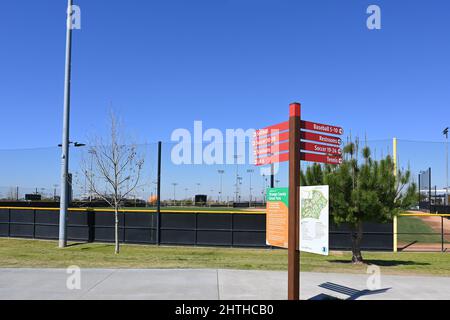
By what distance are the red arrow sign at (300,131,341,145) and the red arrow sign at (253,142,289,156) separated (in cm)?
36

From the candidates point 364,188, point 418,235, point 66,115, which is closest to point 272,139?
point 364,188

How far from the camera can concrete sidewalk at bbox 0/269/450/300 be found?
25.3ft

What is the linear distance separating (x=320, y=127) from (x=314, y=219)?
1.56 metres

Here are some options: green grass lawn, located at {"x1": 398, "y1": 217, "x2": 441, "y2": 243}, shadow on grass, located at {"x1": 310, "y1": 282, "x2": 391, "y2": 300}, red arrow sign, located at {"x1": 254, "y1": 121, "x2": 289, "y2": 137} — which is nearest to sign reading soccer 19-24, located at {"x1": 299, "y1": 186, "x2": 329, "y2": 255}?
red arrow sign, located at {"x1": 254, "y1": 121, "x2": 289, "y2": 137}

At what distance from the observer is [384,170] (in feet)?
41.6

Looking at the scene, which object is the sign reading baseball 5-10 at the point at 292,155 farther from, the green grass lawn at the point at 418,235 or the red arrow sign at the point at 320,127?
the green grass lawn at the point at 418,235

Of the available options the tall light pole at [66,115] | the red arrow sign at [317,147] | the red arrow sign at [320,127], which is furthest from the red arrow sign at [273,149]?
the tall light pole at [66,115]

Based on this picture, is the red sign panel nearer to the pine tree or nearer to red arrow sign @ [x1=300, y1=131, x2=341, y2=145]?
red arrow sign @ [x1=300, y1=131, x2=341, y2=145]

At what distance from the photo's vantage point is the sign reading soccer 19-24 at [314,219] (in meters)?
6.66

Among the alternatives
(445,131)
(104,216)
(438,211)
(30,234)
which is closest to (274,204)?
(104,216)

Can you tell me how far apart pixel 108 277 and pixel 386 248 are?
1315cm

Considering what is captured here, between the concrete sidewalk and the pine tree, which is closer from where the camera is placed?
the concrete sidewalk

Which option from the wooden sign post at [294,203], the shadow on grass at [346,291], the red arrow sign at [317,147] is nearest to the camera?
the wooden sign post at [294,203]
